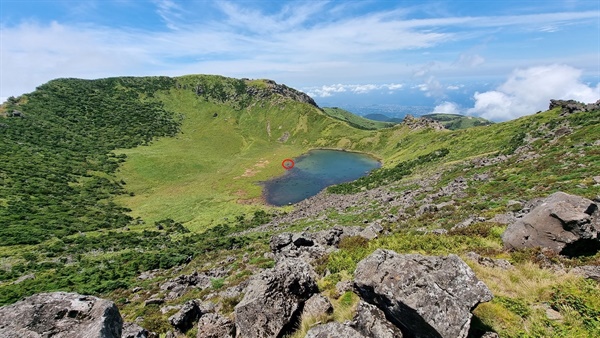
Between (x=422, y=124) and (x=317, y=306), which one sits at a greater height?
(x=422, y=124)

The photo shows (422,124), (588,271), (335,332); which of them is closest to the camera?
(335,332)

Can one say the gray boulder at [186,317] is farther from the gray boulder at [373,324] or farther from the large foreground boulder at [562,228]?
the large foreground boulder at [562,228]

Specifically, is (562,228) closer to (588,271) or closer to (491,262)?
(588,271)

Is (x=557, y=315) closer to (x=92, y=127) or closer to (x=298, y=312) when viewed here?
(x=298, y=312)

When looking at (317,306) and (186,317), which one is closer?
(317,306)

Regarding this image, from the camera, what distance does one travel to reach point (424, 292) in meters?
9.15

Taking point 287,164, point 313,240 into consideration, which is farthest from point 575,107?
point 287,164

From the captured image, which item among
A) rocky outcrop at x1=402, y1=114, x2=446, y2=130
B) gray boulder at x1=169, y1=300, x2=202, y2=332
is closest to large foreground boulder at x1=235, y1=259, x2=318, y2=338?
gray boulder at x1=169, y1=300, x2=202, y2=332

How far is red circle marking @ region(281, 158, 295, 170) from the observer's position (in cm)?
12481

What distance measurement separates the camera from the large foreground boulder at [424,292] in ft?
28.5

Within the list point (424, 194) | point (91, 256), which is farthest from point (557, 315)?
point (91, 256)

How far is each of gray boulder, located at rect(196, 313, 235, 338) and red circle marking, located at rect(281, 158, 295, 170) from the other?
110 metres

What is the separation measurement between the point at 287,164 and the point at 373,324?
120m

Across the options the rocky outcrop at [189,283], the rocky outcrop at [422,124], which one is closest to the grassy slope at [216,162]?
the rocky outcrop at [422,124]
